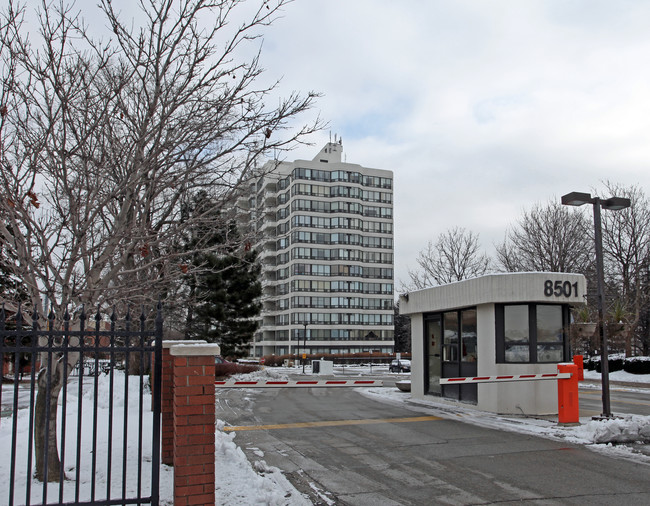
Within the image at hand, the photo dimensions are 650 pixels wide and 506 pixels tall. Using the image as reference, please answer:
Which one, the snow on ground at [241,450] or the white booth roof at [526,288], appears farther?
the white booth roof at [526,288]

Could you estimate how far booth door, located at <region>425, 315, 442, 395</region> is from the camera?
17938 mm

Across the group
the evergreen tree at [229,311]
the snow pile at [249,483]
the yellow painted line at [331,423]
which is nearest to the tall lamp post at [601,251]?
the yellow painted line at [331,423]

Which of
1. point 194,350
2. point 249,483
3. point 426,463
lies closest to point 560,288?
point 426,463

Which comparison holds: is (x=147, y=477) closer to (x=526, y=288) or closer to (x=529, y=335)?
(x=526, y=288)

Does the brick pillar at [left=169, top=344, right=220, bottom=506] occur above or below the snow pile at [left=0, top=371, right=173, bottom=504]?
above

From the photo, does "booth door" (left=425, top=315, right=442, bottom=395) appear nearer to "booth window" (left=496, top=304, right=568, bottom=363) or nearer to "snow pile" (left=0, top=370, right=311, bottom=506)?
"booth window" (left=496, top=304, right=568, bottom=363)

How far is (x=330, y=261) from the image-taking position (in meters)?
80.0

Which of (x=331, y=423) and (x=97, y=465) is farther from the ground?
(x=97, y=465)

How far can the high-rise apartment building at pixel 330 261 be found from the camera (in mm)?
78188

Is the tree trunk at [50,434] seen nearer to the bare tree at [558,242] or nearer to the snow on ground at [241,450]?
the snow on ground at [241,450]

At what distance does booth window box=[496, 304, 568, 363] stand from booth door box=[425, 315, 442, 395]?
293 centimetres

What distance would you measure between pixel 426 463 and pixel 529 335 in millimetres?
7090

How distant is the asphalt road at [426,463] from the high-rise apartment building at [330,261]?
6361 cm

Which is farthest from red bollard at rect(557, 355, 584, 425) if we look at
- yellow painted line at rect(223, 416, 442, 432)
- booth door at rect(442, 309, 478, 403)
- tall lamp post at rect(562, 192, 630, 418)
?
booth door at rect(442, 309, 478, 403)
